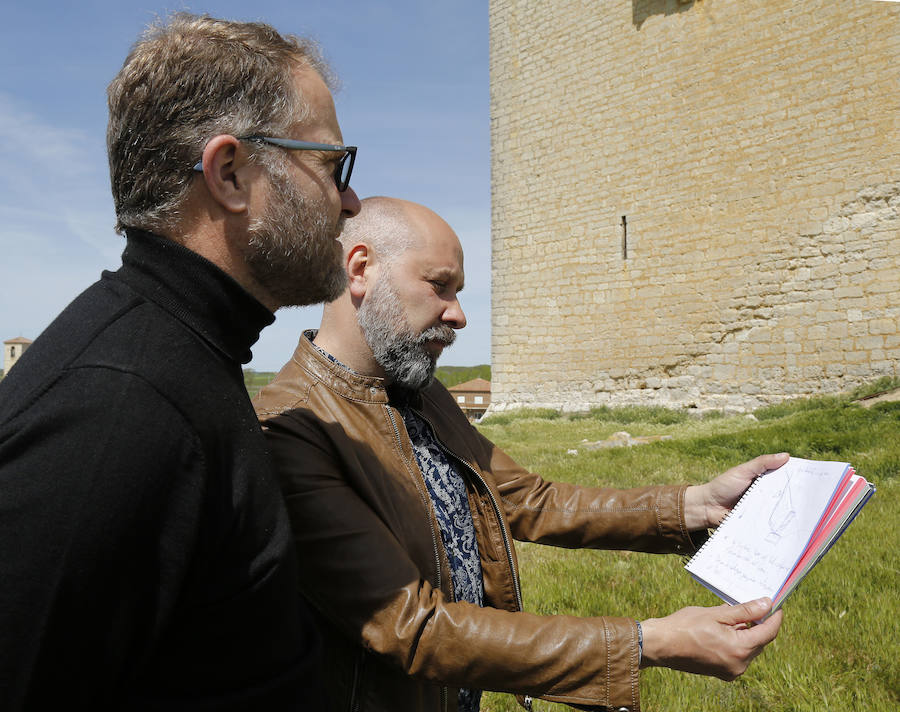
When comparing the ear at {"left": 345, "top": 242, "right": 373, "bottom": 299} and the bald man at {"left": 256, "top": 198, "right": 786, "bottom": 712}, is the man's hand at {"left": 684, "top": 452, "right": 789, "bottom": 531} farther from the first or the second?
the ear at {"left": 345, "top": 242, "right": 373, "bottom": 299}

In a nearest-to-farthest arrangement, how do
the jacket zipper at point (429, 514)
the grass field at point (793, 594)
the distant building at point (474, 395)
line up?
1. the jacket zipper at point (429, 514)
2. the grass field at point (793, 594)
3. the distant building at point (474, 395)

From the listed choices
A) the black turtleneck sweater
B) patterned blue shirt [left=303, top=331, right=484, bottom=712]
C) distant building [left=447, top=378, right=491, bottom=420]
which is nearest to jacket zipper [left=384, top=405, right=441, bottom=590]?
patterned blue shirt [left=303, top=331, right=484, bottom=712]

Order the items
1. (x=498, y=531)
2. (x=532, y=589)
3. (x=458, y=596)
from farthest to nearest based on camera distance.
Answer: (x=532, y=589) < (x=498, y=531) < (x=458, y=596)

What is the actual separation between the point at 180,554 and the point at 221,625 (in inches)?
6.0

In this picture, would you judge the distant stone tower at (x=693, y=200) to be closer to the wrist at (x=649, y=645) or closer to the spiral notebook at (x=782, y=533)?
the spiral notebook at (x=782, y=533)

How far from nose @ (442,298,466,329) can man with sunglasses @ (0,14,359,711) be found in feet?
2.16

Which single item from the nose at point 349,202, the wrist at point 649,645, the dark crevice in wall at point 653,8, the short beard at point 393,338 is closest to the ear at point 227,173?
the nose at point 349,202

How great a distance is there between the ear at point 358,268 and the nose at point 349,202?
1.86 feet

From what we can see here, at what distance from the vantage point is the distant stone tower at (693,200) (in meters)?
10.5

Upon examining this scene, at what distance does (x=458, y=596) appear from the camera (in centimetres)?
174

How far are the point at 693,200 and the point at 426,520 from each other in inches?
483

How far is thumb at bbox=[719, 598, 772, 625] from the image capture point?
4.52 ft

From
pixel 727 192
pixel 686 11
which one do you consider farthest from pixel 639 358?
pixel 686 11

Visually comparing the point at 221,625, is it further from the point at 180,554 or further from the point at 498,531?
the point at 498,531
